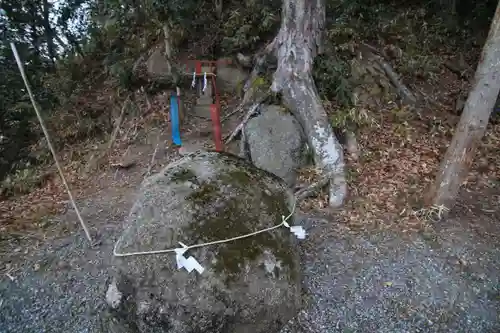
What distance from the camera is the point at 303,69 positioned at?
513 cm

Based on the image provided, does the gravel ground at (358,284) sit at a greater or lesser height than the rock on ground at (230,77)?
lesser

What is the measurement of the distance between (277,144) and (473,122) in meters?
2.23

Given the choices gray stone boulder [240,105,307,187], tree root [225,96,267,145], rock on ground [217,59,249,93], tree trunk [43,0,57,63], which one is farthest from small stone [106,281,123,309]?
tree trunk [43,0,57,63]

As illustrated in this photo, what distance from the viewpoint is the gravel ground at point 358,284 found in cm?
272

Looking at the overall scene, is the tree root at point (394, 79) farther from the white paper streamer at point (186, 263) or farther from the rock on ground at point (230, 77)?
the white paper streamer at point (186, 263)

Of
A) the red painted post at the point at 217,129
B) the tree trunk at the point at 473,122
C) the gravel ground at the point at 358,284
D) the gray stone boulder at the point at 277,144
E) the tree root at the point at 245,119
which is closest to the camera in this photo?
the gravel ground at the point at 358,284

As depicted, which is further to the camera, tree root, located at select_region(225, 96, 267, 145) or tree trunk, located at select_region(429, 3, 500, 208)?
tree root, located at select_region(225, 96, 267, 145)

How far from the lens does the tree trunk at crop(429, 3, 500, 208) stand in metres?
3.38

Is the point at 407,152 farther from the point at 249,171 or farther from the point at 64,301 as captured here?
the point at 64,301

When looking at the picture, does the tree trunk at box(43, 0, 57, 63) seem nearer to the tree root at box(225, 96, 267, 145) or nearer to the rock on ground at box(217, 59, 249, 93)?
the rock on ground at box(217, 59, 249, 93)

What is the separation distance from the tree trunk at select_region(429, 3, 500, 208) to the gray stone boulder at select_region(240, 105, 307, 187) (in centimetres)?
166

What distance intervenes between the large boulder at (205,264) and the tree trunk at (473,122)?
2.02 metres

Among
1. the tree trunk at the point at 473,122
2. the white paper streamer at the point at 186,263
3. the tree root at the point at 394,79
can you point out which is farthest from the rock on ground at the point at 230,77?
the white paper streamer at the point at 186,263

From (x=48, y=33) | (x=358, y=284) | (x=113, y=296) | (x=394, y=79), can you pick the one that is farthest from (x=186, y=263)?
(x=48, y=33)
